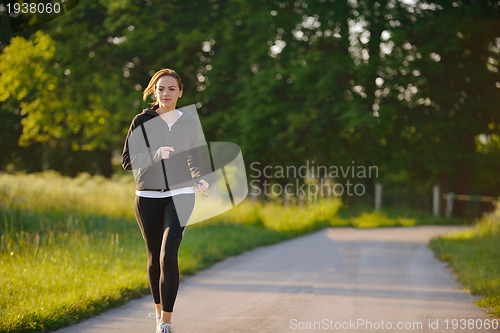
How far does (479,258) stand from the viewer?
994 centimetres

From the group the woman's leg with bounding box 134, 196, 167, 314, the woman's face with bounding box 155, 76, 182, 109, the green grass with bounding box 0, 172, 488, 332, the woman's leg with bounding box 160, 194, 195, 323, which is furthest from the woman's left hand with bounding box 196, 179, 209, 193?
the green grass with bounding box 0, 172, 488, 332

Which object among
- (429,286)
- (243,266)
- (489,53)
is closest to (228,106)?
(489,53)

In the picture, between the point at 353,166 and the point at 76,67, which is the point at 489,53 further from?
the point at 76,67

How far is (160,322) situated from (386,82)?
62.3 feet

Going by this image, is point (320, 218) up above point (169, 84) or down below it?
below

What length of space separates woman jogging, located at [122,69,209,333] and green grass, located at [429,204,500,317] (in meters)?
3.40

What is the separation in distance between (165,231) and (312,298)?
9.14ft

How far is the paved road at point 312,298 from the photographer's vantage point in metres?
5.74

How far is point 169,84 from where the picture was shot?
5004 mm

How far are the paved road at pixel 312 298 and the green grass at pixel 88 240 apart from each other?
315 millimetres

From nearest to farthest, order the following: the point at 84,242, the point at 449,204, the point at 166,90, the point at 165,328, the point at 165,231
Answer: the point at 165,328 < the point at 165,231 < the point at 166,90 < the point at 84,242 < the point at 449,204

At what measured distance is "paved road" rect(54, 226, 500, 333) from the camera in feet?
18.8

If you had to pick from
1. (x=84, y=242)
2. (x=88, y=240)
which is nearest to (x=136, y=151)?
(x=84, y=242)

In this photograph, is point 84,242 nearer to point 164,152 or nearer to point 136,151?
point 136,151
